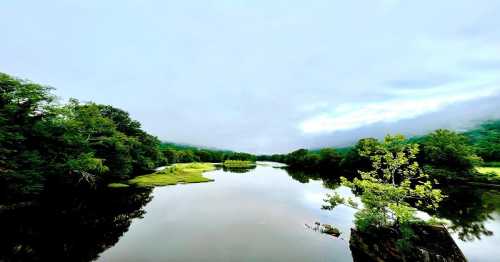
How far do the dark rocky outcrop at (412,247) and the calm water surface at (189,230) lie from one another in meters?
1.21

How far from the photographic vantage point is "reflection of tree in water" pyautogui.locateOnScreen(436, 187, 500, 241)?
22617mm

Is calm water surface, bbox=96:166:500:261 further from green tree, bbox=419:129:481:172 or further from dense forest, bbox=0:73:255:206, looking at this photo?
green tree, bbox=419:129:481:172

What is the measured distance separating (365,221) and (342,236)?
5.66 m

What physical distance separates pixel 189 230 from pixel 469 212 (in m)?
36.6

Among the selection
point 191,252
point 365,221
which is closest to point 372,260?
point 365,221

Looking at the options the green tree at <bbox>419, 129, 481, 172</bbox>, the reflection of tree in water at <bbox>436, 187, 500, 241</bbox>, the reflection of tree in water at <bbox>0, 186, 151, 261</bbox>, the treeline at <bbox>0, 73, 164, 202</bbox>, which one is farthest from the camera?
the green tree at <bbox>419, 129, 481, 172</bbox>

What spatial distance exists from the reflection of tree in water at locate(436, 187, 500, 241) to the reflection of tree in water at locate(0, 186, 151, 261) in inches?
1263

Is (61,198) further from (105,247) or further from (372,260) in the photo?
(372,260)

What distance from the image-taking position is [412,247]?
1280 cm

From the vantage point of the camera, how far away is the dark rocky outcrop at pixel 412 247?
40.5 ft

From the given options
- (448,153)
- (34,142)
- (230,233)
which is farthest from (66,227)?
(448,153)

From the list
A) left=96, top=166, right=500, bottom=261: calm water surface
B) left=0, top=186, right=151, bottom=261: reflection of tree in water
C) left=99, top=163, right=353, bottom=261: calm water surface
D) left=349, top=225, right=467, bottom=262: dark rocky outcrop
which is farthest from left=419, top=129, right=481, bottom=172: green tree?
left=0, top=186, right=151, bottom=261: reflection of tree in water

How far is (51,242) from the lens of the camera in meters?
17.1

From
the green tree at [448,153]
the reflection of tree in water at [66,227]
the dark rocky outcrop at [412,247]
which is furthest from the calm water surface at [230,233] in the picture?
the green tree at [448,153]
